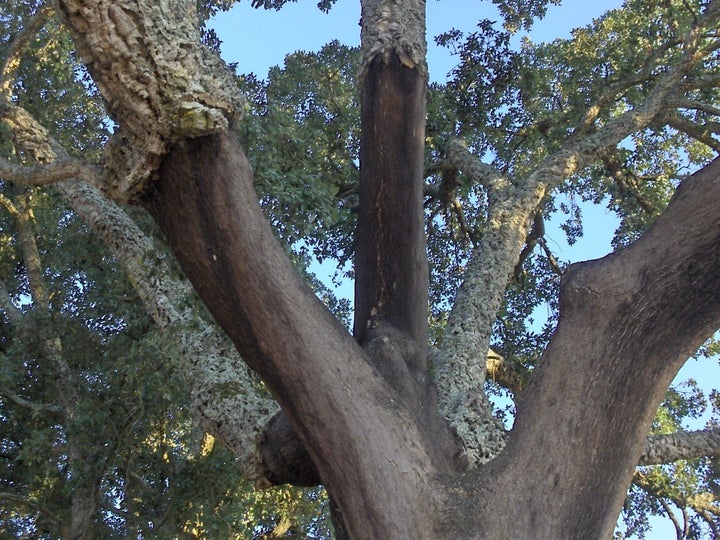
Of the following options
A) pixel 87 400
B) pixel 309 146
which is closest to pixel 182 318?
pixel 309 146

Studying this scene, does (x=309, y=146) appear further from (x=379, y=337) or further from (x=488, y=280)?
(x=379, y=337)

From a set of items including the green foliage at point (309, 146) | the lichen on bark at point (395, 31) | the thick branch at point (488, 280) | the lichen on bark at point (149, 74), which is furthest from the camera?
the green foliage at point (309, 146)

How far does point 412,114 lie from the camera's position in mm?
4180

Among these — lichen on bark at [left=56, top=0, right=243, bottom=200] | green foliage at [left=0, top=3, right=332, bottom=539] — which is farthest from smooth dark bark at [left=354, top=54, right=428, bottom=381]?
green foliage at [left=0, top=3, right=332, bottom=539]

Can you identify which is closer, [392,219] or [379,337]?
[379,337]

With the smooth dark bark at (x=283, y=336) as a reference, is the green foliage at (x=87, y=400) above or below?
above

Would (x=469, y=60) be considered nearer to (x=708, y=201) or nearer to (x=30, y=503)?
(x=708, y=201)

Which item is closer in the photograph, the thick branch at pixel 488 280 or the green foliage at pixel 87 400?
the thick branch at pixel 488 280

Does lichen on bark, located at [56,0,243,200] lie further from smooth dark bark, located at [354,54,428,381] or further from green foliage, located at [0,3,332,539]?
green foliage, located at [0,3,332,539]

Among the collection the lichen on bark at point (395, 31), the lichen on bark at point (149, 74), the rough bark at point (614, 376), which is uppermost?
the lichen on bark at point (395, 31)

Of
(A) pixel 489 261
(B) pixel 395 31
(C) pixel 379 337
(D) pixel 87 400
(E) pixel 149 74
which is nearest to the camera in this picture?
(E) pixel 149 74

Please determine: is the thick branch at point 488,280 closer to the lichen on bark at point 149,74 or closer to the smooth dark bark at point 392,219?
the smooth dark bark at point 392,219

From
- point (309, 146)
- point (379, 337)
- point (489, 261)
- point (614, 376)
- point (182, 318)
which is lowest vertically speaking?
point (614, 376)

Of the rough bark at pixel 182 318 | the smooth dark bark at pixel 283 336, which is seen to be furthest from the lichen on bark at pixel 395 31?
the rough bark at pixel 182 318
